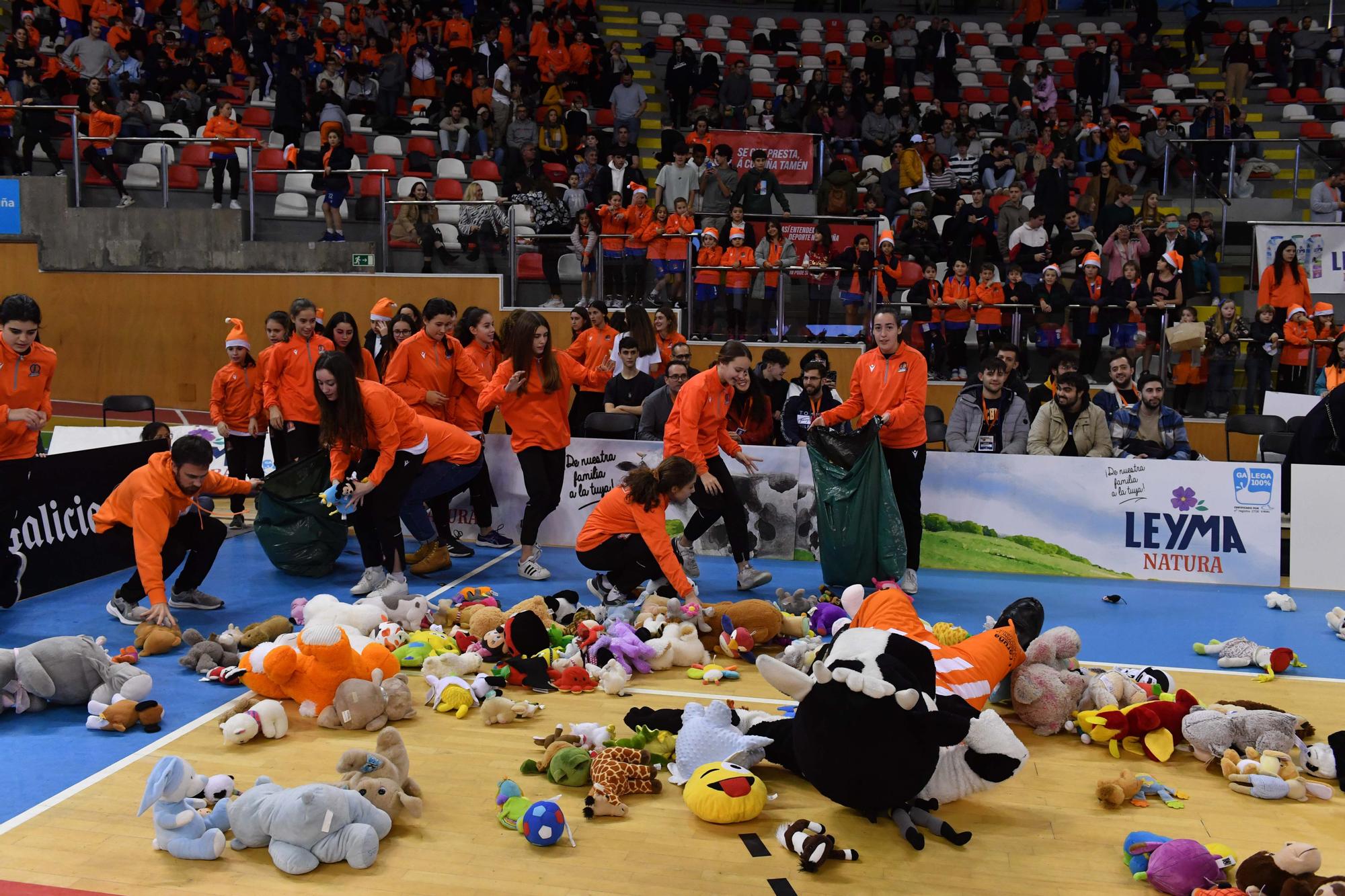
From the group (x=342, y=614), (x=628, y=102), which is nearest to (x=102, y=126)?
(x=628, y=102)

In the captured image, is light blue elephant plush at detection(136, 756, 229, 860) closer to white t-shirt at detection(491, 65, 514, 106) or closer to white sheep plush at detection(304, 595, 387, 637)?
white sheep plush at detection(304, 595, 387, 637)

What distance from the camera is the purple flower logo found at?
8.91 m

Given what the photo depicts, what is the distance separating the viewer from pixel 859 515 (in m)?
8.13

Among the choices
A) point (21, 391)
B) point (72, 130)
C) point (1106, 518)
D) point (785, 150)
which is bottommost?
point (1106, 518)

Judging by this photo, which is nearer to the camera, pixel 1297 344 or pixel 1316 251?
pixel 1297 344

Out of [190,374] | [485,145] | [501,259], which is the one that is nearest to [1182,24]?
[485,145]

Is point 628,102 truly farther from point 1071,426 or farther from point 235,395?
Result: point 1071,426

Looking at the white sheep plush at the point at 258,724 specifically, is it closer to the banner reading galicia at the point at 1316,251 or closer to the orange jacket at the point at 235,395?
the orange jacket at the point at 235,395

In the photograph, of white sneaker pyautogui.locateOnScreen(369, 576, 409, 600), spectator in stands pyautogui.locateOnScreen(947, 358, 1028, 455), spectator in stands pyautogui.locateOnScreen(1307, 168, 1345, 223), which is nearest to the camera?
white sneaker pyautogui.locateOnScreen(369, 576, 409, 600)

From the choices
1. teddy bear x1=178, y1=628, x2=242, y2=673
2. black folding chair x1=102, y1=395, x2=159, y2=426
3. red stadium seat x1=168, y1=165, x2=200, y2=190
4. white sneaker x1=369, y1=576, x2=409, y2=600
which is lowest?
teddy bear x1=178, y1=628, x2=242, y2=673

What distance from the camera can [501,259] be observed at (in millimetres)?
13977

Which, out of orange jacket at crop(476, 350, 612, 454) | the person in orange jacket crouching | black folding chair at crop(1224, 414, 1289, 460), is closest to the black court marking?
the person in orange jacket crouching

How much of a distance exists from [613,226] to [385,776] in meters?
9.62

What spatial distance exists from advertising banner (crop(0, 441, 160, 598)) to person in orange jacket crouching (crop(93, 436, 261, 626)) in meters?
0.37
